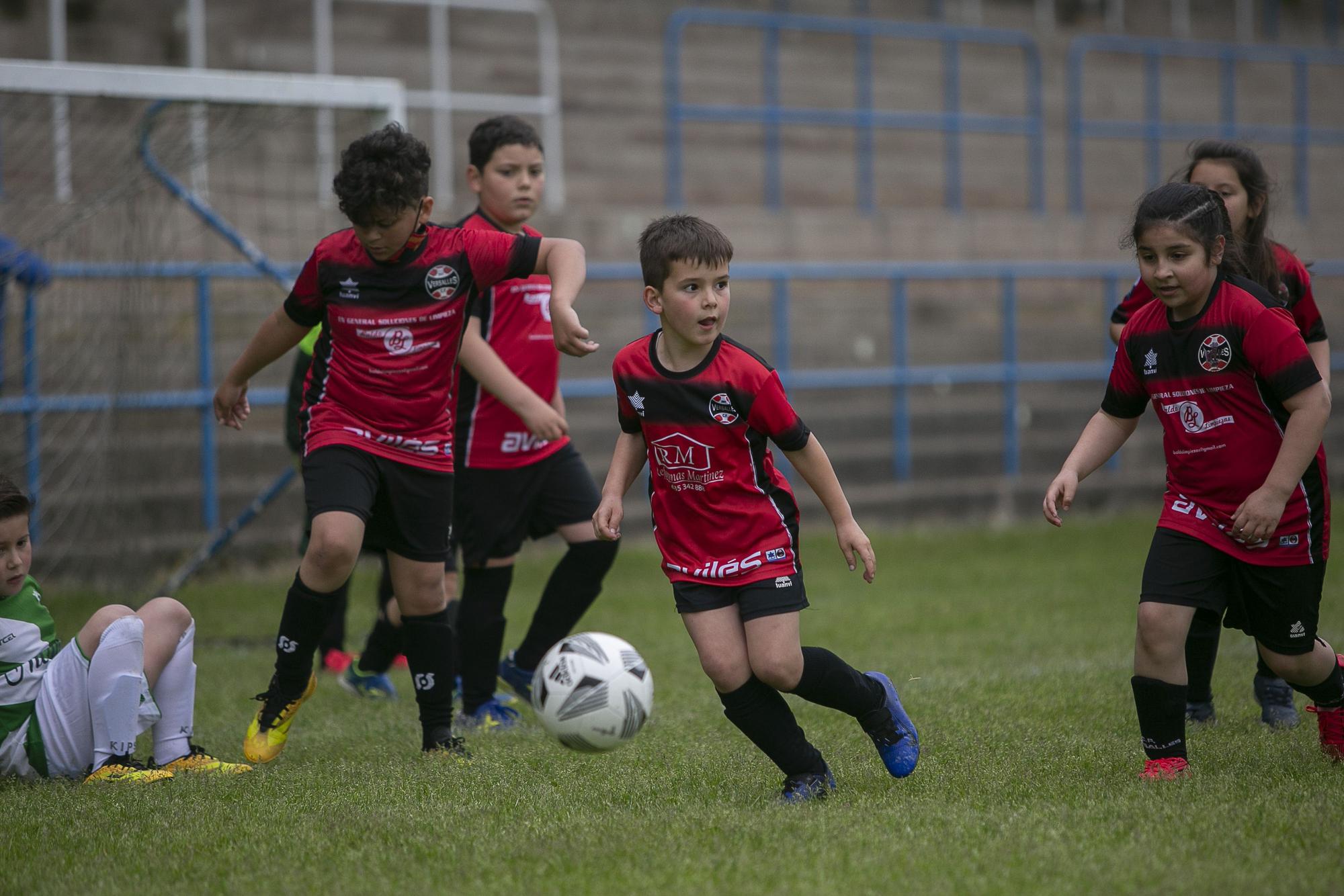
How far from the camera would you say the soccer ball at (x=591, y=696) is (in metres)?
3.54

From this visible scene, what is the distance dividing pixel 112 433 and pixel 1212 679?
6.23m

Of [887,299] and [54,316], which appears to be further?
[887,299]

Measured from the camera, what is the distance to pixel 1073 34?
15.6 meters

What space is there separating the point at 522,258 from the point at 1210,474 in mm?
2169

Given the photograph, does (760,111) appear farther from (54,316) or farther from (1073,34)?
(54,316)

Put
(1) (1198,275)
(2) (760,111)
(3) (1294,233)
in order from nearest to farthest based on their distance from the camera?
1. (1) (1198,275)
2. (2) (760,111)
3. (3) (1294,233)

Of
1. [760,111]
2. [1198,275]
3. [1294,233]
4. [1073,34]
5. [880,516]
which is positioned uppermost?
[1073,34]

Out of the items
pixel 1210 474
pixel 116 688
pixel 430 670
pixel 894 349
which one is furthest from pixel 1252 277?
pixel 894 349

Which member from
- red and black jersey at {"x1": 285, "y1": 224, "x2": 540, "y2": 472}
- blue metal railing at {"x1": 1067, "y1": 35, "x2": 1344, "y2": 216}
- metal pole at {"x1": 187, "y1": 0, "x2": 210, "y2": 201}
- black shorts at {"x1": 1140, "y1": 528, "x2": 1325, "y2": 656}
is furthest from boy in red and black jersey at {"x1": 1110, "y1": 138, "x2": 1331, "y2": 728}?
blue metal railing at {"x1": 1067, "y1": 35, "x2": 1344, "y2": 216}

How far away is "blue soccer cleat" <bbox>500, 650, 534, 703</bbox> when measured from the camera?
17.2 feet

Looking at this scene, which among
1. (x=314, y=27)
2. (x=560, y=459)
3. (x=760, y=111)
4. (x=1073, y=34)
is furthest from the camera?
(x=1073, y=34)

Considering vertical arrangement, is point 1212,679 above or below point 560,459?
below

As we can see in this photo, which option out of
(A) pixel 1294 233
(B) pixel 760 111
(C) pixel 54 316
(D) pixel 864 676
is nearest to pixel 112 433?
(C) pixel 54 316

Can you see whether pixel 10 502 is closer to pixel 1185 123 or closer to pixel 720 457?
pixel 720 457
